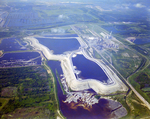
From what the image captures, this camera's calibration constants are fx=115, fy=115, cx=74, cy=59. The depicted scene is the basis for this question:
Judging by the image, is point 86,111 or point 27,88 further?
point 27,88

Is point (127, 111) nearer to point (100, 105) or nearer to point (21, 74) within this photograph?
point (100, 105)

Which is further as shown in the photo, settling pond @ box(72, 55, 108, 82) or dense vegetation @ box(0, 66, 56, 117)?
settling pond @ box(72, 55, 108, 82)

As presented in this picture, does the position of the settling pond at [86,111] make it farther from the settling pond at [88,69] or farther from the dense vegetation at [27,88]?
the settling pond at [88,69]

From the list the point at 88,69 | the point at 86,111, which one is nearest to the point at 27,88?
the point at 86,111

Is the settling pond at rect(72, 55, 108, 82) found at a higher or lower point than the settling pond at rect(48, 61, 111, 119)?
higher

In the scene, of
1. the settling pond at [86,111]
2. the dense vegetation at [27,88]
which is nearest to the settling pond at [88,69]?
the settling pond at [86,111]

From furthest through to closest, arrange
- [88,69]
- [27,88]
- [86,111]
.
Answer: [88,69], [27,88], [86,111]

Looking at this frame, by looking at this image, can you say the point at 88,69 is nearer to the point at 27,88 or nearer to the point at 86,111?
the point at 86,111

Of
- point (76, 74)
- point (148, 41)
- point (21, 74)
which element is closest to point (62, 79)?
point (76, 74)

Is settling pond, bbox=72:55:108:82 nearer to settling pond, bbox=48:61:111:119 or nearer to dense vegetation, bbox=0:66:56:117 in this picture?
settling pond, bbox=48:61:111:119

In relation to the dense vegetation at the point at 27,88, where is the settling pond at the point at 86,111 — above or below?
below

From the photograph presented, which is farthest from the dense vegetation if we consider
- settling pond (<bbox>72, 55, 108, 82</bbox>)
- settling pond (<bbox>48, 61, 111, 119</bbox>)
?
settling pond (<bbox>72, 55, 108, 82</bbox>)
